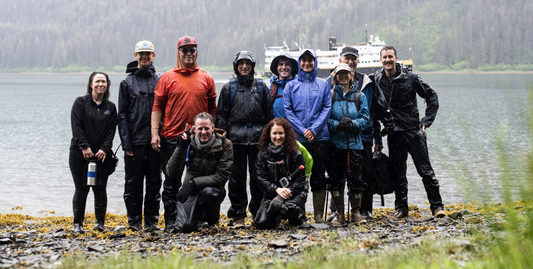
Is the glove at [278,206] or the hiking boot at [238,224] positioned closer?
the glove at [278,206]

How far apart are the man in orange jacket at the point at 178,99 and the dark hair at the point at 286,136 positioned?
91 cm

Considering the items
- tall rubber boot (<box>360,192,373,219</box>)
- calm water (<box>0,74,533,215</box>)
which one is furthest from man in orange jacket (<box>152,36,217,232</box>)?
calm water (<box>0,74,533,215</box>)

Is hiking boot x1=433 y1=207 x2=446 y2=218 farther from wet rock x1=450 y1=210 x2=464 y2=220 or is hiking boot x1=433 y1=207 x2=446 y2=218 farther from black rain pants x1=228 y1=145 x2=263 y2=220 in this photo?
black rain pants x1=228 y1=145 x2=263 y2=220

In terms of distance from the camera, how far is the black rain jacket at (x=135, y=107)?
6270 mm

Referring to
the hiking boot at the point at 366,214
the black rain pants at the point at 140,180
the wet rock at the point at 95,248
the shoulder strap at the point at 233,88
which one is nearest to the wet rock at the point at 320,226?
the hiking boot at the point at 366,214

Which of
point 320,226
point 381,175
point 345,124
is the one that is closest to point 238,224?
point 320,226

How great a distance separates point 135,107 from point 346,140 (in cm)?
292

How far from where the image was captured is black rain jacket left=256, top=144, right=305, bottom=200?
6.04 metres

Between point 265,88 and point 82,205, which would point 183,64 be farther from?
point 82,205

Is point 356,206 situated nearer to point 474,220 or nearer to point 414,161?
point 414,161

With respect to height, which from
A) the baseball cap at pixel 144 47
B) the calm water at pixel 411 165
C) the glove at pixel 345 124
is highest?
the baseball cap at pixel 144 47

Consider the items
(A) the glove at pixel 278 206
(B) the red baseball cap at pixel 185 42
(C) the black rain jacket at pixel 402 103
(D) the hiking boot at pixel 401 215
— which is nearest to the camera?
(A) the glove at pixel 278 206

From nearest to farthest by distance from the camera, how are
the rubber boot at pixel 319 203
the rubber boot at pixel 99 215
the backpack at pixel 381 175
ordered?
the rubber boot at pixel 99 215 → the rubber boot at pixel 319 203 → the backpack at pixel 381 175

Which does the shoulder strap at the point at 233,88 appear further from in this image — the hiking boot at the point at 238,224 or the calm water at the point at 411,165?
the calm water at the point at 411,165
